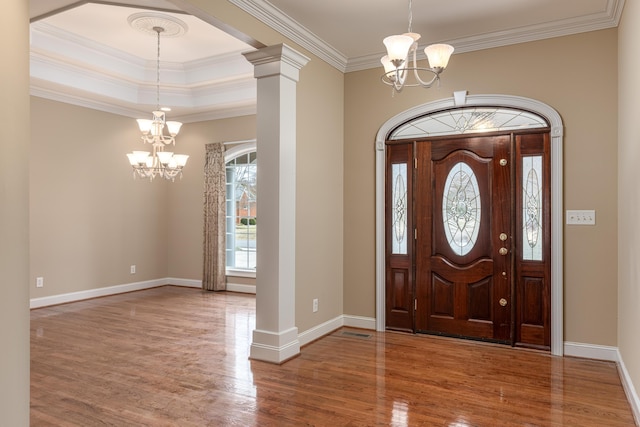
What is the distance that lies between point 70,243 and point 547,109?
6.38 m

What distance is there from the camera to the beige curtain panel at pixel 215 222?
7.37m

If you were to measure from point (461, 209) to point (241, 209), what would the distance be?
4.22 meters

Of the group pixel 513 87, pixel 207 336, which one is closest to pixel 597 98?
pixel 513 87

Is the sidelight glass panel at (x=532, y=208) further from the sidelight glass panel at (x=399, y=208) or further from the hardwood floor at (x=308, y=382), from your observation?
the sidelight glass panel at (x=399, y=208)

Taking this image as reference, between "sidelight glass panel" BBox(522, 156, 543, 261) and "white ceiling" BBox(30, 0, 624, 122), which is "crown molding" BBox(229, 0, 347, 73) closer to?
"white ceiling" BBox(30, 0, 624, 122)

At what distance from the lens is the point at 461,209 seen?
15.0ft

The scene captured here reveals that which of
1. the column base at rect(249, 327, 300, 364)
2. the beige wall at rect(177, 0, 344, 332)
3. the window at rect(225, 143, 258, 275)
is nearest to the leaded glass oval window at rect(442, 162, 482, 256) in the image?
the beige wall at rect(177, 0, 344, 332)

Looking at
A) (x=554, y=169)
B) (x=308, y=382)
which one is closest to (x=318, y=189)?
(x=308, y=382)

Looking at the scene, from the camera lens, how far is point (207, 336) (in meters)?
4.75

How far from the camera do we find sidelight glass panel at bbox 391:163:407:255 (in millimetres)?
4875

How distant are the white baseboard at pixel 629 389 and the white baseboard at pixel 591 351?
18cm

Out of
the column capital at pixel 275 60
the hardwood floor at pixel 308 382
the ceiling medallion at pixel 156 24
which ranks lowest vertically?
the hardwood floor at pixel 308 382

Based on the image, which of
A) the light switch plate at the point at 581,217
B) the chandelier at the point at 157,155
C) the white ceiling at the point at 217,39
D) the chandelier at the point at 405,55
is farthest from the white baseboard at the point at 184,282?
the light switch plate at the point at 581,217

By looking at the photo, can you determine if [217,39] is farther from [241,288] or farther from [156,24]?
[241,288]
